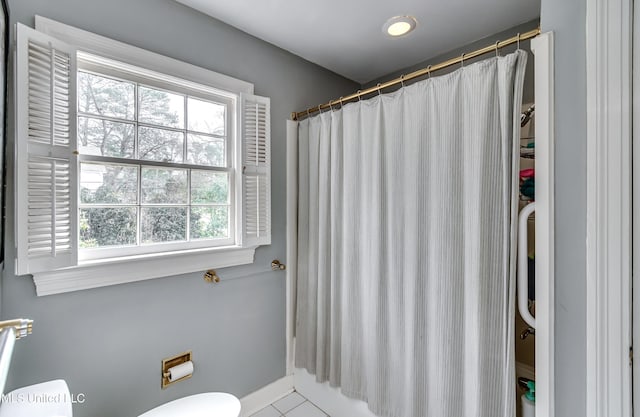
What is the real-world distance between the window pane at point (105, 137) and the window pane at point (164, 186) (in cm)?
14

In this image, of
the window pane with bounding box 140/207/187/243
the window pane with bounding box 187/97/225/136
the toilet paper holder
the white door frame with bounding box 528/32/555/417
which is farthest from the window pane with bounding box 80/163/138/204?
the white door frame with bounding box 528/32/555/417

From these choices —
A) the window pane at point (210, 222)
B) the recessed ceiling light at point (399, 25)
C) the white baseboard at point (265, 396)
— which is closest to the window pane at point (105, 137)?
the window pane at point (210, 222)

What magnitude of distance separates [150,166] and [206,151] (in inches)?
12.9

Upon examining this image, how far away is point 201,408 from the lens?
50.8 inches

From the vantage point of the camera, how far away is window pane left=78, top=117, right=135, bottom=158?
132cm

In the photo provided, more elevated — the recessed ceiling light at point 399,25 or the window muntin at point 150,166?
the recessed ceiling light at point 399,25

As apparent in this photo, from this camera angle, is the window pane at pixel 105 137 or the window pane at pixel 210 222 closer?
the window pane at pixel 105 137

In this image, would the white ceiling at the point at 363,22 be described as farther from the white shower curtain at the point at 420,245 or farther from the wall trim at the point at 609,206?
the wall trim at the point at 609,206

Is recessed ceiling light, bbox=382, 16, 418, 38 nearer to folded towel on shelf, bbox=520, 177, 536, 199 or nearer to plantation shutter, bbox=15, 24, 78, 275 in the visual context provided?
folded towel on shelf, bbox=520, 177, 536, 199

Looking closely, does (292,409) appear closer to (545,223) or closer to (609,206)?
(545,223)

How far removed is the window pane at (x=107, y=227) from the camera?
4.33 feet

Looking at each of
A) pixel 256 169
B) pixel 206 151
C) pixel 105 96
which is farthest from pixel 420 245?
pixel 105 96

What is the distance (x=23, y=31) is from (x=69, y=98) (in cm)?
25

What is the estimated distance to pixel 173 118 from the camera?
1.58 metres
